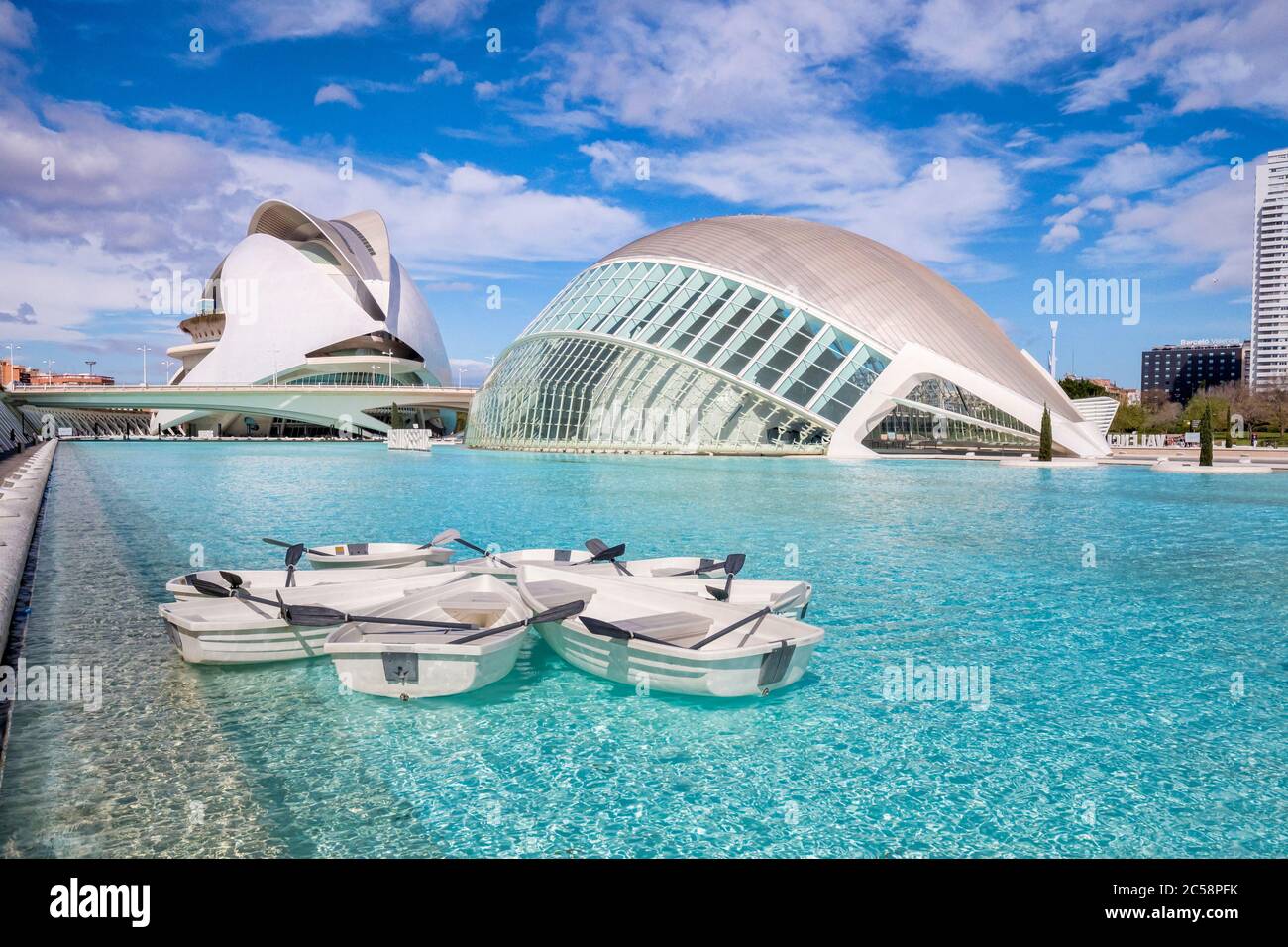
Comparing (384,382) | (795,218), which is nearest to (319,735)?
(795,218)

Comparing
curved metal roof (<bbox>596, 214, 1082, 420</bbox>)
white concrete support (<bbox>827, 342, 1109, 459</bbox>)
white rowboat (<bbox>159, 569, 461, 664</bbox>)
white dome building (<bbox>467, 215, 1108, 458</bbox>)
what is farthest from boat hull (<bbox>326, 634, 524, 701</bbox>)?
curved metal roof (<bbox>596, 214, 1082, 420</bbox>)

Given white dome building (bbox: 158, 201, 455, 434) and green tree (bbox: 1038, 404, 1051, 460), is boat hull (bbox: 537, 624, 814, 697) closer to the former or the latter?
green tree (bbox: 1038, 404, 1051, 460)

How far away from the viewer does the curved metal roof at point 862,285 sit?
40625mm

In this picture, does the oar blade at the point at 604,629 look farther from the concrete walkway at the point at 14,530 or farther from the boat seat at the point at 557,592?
the concrete walkway at the point at 14,530

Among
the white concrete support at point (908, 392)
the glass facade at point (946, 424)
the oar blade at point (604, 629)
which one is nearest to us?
the oar blade at point (604, 629)

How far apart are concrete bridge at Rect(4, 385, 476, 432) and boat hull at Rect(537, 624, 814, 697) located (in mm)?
78016

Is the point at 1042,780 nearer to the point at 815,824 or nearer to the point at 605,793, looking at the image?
the point at 815,824

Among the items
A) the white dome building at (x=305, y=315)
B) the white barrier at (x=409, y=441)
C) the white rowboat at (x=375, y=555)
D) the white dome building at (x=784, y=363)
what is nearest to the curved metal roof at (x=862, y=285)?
the white dome building at (x=784, y=363)

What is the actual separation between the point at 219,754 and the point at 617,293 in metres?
41.1

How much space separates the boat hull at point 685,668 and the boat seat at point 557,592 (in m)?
0.63

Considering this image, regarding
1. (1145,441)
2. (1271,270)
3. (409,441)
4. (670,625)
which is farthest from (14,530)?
(1271,270)

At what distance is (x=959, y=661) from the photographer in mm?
8289

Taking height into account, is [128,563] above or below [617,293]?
below
